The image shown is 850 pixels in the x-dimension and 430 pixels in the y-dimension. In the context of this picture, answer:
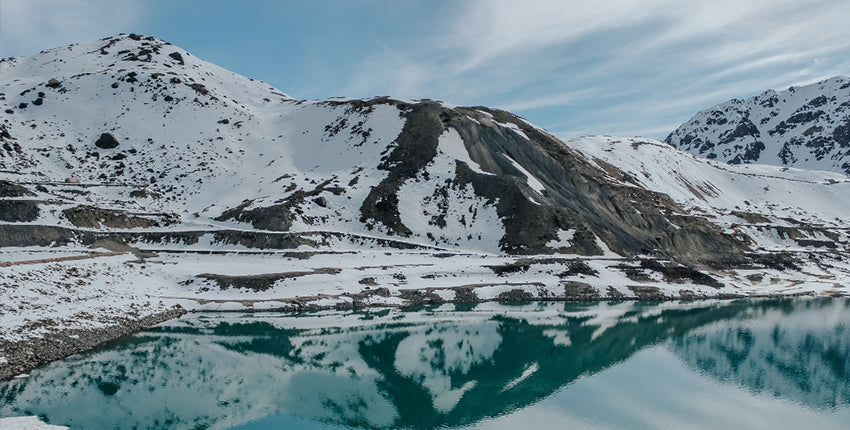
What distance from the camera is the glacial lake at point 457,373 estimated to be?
29.4 meters

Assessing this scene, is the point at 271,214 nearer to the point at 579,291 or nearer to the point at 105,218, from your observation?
the point at 105,218

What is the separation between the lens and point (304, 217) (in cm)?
7669

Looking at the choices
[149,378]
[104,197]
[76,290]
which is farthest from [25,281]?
[104,197]

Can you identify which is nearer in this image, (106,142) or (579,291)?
(579,291)

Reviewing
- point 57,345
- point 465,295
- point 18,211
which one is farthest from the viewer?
point 465,295

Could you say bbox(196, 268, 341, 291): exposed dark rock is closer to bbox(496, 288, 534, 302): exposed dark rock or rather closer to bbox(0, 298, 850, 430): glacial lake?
bbox(0, 298, 850, 430): glacial lake

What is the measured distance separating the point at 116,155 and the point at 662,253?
311 feet

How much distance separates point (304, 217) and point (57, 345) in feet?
140

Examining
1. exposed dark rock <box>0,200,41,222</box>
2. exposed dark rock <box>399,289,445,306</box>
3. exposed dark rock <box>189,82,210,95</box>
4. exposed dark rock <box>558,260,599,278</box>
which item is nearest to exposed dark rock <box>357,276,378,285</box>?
exposed dark rock <box>399,289,445,306</box>

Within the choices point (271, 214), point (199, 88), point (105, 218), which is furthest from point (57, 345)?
point (199, 88)

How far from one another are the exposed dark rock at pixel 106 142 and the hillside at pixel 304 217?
1.72 ft

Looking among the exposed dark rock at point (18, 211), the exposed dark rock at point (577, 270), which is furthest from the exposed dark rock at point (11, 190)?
the exposed dark rock at point (577, 270)

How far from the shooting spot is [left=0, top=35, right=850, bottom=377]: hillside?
176 feet

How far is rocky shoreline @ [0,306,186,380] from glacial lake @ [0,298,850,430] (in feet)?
3.16
